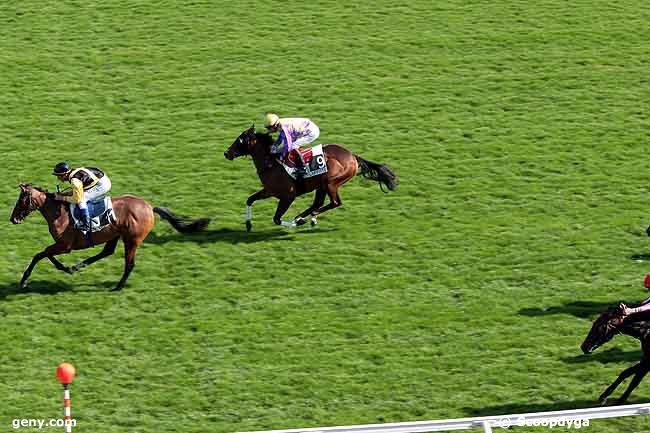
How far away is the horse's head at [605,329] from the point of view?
14.6 meters

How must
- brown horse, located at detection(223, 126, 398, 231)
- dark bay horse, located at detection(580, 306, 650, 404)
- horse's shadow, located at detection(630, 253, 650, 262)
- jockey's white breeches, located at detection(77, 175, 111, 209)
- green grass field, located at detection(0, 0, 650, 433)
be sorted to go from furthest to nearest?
brown horse, located at detection(223, 126, 398, 231), horse's shadow, located at detection(630, 253, 650, 262), jockey's white breeches, located at detection(77, 175, 111, 209), green grass field, located at detection(0, 0, 650, 433), dark bay horse, located at detection(580, 306, 650, 404)

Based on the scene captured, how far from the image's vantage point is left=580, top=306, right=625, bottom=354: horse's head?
1459 cm

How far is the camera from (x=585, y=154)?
23938mm

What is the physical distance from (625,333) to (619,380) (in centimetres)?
61

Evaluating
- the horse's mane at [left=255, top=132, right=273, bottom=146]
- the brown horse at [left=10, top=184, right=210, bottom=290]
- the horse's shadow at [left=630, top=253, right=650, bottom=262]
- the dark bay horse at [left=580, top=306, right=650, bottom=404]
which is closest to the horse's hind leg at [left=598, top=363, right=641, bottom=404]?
the dark bay horse at [left=580, top=306, right=650, bottom=404]

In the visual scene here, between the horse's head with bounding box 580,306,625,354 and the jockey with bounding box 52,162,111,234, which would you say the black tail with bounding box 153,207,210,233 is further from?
the horse's head with bounding box 580,306,625,354

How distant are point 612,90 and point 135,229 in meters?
Result: 13.8

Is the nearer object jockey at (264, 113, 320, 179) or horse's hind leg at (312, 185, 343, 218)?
jockey at (264, 113, 320, 179)

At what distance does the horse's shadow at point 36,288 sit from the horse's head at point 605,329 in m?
8.27

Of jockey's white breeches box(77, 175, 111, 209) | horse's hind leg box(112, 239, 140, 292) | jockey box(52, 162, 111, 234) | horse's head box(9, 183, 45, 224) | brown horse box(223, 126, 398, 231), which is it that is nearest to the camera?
jockey box(52, 162, 111, 234)

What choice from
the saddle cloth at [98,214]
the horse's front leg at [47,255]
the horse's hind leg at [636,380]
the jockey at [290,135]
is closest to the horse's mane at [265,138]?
the jockey at [290,135]

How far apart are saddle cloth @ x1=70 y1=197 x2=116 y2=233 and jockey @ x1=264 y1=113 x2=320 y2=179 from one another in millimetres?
3461

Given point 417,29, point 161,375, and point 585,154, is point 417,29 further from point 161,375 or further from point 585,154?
point 161,375

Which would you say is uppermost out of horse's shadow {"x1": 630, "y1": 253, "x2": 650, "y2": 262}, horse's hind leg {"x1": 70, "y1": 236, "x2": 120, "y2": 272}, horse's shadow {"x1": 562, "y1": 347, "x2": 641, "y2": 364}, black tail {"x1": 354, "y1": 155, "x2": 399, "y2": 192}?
black tail {"x1": 354, "y1": 155, "x2": 399, "y2": 192}
